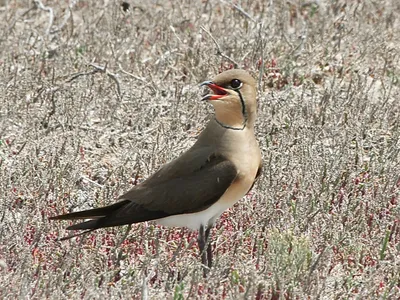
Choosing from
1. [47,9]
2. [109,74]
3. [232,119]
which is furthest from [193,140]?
[47,9]

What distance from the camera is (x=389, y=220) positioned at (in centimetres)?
570

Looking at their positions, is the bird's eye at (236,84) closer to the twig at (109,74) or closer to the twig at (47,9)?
the twig at (109,74)

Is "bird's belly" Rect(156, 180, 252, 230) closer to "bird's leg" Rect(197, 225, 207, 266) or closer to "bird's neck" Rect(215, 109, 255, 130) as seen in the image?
"bird's leg" Rect(197, 225, 207, 266)

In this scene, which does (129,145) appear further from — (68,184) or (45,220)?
(45,220)

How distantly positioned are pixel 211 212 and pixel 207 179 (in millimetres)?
208

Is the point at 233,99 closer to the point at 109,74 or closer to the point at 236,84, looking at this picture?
the point at 236,84

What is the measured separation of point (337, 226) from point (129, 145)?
6.31 feet

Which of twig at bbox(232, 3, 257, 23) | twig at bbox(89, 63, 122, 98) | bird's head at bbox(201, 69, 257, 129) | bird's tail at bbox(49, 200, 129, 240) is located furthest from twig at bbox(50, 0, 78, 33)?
bird's tail at bbox(49, 200, 129, 240)

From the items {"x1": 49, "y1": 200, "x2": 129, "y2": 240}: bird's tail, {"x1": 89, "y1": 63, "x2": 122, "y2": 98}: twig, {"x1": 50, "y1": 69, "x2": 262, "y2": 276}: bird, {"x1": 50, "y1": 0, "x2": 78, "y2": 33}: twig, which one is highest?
{"x1": 50, "y1": 69, "x2": 262, "y2": 276}: bird

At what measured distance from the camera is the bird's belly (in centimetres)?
498

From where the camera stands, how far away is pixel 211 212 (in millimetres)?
5070

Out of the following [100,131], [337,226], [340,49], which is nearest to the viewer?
[337,226]

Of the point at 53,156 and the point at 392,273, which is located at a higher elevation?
the point at 392,273

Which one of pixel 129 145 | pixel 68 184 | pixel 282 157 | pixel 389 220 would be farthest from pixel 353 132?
pixel 68 184
